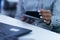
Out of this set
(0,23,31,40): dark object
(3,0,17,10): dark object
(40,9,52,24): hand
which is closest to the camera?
(0,23,31,40): dark object

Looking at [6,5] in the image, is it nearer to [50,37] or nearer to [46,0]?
[46,0]

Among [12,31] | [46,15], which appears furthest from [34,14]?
[12,31]

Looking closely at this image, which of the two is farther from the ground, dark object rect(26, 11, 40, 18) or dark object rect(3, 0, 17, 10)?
dark object rect(26, 11, 40, 18)

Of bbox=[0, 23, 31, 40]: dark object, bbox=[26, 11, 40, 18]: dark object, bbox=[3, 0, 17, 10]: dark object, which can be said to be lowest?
bbox=[3, 0, 17, 10]: dark object

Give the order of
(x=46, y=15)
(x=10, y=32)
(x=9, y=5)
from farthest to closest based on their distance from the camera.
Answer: (x=9, y=5) → (x=46, y=15) → (x=10, y=32)

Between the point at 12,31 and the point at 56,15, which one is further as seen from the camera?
the point at 56,15

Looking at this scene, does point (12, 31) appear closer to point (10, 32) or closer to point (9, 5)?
point (10, 32)

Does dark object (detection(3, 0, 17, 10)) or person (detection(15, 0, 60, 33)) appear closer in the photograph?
person (detection(15, 0, 60, 33))

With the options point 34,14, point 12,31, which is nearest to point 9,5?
point 34,14

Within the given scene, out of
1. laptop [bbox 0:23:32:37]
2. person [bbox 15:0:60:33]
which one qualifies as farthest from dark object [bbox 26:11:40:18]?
laptop [bbox 0:23:32:37]

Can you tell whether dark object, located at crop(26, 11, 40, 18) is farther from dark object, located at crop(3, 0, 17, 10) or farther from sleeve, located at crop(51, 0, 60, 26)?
dark object, located at crop(3, 0, 17, 10)

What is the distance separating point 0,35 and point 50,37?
223 millimetres

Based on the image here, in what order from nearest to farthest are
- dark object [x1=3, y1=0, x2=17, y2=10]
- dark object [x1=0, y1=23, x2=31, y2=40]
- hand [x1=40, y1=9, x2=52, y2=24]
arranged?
dark object [x1=0, y1=23, x2=31, y2=40] → hand [x1=40, y1=9, x2=52, y2=24] → dark object [x1=3, y1=0, x2=17, y2=10]

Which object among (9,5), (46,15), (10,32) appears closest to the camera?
(10,32)
